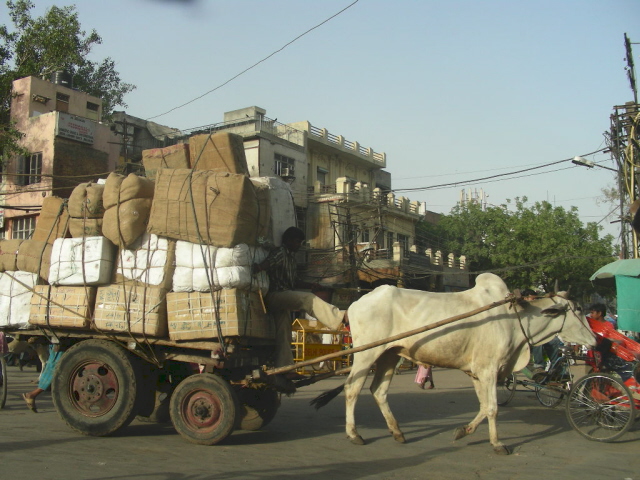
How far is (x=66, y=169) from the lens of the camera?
26938mm

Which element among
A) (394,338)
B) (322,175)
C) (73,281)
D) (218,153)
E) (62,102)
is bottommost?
(394,338)

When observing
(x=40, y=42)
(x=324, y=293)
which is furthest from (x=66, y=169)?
(x=324, y=293)

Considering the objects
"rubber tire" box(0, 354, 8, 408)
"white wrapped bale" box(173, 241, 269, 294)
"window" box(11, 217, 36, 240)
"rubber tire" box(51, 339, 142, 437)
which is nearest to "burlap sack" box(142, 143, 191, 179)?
"white wrapped bale" box(173, 241, 269, 294)

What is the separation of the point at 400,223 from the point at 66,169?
20.7 m

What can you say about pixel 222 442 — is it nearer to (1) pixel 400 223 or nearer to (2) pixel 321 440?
(2) pixel 321 440

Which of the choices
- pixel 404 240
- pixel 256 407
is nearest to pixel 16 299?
pixel 256 407

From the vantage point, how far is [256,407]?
26.7ft

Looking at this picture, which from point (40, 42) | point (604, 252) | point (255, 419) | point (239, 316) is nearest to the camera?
point (239, 316)

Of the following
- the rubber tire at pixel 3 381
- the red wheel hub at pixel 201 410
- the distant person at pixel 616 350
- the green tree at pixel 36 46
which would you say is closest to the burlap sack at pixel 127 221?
the red wheel hub at pixel 201 410

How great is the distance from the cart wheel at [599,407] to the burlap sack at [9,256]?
7405 mm

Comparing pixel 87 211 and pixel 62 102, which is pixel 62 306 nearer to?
pixel 87 211

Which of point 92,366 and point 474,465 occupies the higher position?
point 92,366

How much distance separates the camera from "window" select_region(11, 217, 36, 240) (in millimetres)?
26547

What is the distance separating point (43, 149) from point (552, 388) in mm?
23348
